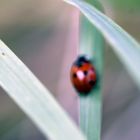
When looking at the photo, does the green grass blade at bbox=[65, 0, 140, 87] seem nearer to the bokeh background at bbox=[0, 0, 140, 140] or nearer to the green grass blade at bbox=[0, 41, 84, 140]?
the green grass blade at bbox=[0, 41, 84, 140]

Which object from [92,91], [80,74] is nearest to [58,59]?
[80,74]

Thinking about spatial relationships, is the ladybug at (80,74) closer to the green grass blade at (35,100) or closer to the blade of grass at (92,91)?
the blade of grass at (92,91)

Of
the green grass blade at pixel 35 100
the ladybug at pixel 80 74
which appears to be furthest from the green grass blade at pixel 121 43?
the ladybug at pixel 80 74

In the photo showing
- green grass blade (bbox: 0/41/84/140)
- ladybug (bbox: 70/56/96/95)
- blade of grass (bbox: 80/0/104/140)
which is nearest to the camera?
green grass blade (bbox: 0/41/84/140)

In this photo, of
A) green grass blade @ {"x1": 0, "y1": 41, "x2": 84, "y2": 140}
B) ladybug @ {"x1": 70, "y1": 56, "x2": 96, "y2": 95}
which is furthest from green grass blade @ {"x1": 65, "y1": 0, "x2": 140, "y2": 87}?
ladybug @ {"x1": 70, "y1": 56, "x2": 96, "y2": 95}

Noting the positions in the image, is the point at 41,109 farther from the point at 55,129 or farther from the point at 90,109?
the point at 90,109

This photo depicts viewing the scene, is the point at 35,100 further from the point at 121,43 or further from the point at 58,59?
the point at 58,59
